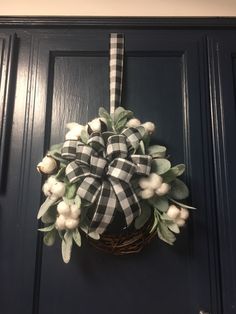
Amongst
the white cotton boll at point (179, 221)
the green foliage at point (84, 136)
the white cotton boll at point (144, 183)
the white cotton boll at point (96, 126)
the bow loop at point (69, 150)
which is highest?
the white cotton boll at point (96, 126)

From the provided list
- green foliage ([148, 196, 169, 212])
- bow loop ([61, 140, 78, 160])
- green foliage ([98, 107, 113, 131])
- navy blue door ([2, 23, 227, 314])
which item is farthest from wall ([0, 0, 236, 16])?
green foliage ([148, 196, 169, 212])

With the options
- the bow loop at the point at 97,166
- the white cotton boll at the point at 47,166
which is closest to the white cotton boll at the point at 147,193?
the bow loop at the point at 97,166

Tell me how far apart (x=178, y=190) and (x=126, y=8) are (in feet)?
1.84

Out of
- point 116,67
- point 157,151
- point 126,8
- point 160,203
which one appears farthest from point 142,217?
point 126,8

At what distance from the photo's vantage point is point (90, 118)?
83 centimetres

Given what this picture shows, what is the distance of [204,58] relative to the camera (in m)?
0.87

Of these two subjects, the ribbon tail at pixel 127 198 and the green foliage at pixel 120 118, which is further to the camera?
the green foliage at pixel 120 118

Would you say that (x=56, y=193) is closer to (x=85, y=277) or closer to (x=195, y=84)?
(x=85, y=277)

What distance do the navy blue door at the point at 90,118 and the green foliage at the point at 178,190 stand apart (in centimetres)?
6

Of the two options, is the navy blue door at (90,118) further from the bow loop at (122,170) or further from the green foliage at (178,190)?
the bow loop at (122,170)

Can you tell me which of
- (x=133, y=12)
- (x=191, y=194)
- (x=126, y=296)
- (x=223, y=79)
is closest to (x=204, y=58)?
(x=223, y=79)

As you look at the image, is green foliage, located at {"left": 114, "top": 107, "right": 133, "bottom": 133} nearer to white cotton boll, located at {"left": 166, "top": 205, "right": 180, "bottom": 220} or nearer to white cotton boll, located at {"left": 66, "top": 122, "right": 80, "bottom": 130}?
white cotton boll, located at {"left": 66, "top": 122, "right": 80, "bottom": 130}

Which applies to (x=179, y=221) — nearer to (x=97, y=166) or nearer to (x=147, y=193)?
(x=147, y=193)

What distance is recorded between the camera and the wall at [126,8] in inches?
36.4
